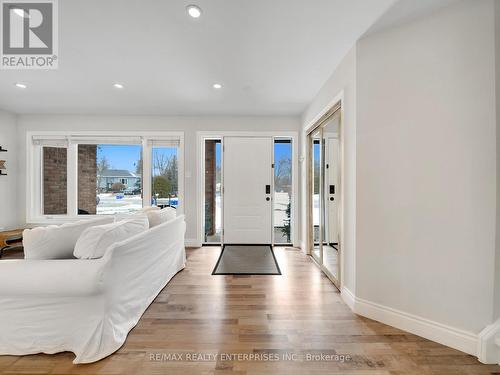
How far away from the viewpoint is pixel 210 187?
4707 mm

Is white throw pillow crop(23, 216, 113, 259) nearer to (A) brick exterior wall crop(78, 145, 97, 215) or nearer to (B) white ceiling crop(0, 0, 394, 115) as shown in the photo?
(B) white ceiling crop(0, 0, 394, 115)

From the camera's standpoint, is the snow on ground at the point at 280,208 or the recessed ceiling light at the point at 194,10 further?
the snow on ground at the point at 280,208

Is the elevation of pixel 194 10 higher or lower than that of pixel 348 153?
Result: higher

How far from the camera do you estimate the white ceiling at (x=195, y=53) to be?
1.68 metres

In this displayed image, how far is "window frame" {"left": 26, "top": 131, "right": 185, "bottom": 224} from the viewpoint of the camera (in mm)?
4098

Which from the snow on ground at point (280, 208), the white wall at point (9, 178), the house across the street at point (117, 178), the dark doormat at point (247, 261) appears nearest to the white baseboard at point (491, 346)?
the dark doormat at point (247, 261)

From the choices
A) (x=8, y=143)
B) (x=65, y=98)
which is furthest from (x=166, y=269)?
(x=8, y=143)

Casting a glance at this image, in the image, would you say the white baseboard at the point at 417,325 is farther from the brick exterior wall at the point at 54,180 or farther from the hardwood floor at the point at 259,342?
the brick exterior wall at the point at 54,180

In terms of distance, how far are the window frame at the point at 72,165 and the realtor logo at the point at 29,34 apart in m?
1.71

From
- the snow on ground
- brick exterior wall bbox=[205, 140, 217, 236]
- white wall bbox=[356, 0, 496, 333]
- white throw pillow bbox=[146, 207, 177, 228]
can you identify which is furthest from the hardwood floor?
brick exterior wall bbox=[205, 140, 217, 236]

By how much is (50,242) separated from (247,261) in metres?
2.32

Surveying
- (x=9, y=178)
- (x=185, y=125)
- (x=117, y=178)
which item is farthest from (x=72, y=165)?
(x=185, y=125)

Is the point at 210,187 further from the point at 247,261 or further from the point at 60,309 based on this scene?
the point at 60,309

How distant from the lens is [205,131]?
4129 mm
